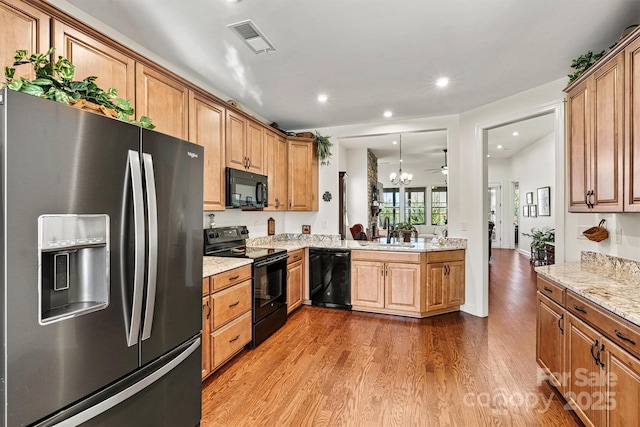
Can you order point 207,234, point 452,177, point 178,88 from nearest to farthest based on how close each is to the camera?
point 178,88 → point 207,234 → point 452,177

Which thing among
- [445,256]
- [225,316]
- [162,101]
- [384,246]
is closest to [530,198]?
[445,256]

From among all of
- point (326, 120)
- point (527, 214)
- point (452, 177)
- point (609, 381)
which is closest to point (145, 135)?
point (609, 381)

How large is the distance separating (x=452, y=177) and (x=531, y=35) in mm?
2111

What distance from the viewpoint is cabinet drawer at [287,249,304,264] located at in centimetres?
388

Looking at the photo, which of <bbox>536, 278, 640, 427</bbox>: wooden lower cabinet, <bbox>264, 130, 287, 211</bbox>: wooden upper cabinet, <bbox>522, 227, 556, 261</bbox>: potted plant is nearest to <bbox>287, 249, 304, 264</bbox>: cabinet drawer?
<bbox>264, 130, 287, 211</bbox>: wooden upper cabinet

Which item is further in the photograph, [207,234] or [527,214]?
[527,214]

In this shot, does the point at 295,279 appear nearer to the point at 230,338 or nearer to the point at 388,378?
the point at 230,338

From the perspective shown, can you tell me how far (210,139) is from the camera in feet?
9.47

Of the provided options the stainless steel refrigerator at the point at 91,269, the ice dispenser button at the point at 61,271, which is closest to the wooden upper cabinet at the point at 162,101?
the stainless steel refrigerator at the point at 91,269

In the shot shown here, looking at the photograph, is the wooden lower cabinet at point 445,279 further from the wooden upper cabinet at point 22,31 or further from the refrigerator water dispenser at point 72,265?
the wooden upper cabinet at point 22,31

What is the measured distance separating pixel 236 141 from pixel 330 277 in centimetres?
216

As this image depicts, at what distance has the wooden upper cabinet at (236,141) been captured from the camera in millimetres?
3174

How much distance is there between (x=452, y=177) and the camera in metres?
4.20

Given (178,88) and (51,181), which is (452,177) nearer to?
(178,88)
